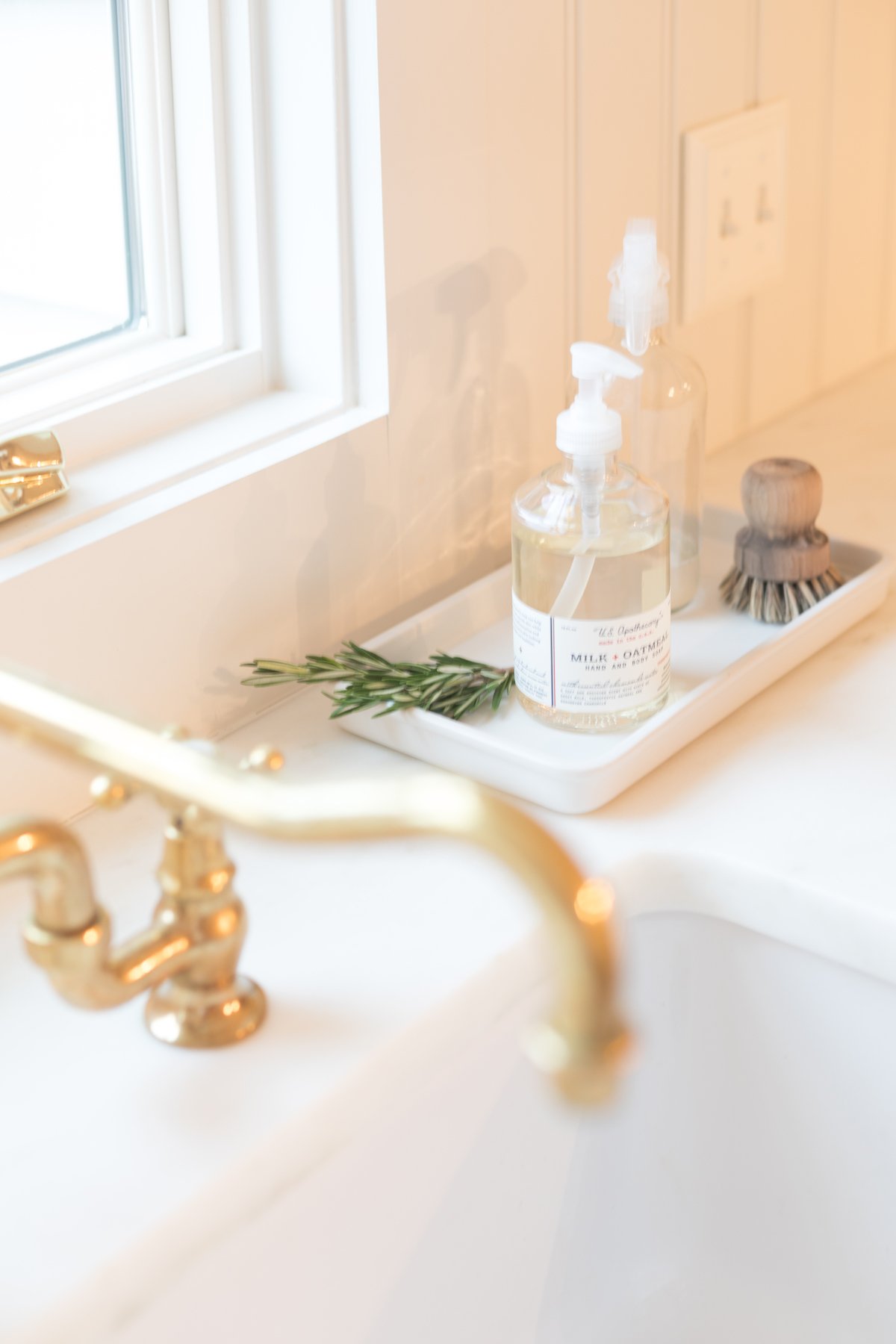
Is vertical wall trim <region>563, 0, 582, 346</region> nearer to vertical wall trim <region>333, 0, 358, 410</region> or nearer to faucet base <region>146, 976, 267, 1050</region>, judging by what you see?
vertical wall trim <region>333, 0, 358, 410</region>

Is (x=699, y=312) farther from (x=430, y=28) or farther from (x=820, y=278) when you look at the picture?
(x=430, y=28)

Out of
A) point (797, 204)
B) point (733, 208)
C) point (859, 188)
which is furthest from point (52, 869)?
point (859, 188)

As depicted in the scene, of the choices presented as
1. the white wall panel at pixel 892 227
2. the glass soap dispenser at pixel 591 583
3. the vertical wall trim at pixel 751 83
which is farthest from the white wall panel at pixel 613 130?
the white wall panel at pixel 892 227

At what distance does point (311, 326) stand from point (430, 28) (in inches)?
6.2

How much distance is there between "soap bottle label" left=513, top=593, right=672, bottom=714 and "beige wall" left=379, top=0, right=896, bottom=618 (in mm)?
155

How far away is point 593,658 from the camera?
2.32 feet

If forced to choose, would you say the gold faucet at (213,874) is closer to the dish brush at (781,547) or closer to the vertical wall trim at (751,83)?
the dish brush at (781,547)

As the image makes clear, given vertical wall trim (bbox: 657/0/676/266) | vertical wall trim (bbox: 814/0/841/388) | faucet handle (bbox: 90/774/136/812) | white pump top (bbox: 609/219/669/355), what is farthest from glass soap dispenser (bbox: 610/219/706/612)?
faucet handle (bbox: 90/774/136/812)

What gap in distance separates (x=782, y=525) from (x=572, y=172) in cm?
24

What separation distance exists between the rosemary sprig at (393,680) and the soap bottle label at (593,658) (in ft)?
0.14

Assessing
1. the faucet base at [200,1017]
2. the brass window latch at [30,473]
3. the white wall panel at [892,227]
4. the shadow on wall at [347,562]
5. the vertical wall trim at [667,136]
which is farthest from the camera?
the white wall panel at [892,227]

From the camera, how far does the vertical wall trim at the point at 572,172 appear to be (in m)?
0.85

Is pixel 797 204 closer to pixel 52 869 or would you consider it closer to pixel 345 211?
pixel 345 211

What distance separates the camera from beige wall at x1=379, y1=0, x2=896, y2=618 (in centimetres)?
78
